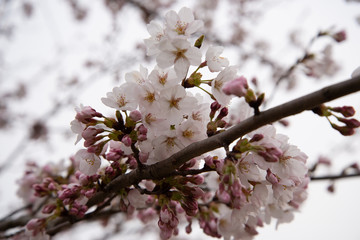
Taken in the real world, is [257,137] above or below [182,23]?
below

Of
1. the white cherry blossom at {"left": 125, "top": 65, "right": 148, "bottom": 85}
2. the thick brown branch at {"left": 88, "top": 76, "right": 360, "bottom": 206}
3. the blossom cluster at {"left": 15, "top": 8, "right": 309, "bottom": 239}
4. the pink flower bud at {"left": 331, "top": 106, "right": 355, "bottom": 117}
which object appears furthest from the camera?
the white cherry blossom at {"left": 125, "top": 65, "right": 148, "bottom": 85}

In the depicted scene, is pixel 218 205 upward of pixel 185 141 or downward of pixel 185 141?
downward

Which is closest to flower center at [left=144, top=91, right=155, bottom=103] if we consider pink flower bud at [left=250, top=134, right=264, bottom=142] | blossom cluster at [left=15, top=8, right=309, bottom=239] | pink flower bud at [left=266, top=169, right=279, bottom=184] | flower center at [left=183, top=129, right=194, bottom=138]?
blossom cluster at [left=15, top=8, right=309, bottom=239]

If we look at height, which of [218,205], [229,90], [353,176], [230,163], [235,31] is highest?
[229,90]

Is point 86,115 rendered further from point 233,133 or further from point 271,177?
point 271,177

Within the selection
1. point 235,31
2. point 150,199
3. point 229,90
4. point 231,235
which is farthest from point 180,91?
point 235,31

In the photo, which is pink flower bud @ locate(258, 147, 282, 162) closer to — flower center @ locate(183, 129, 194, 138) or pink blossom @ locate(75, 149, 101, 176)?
flower center @ locate(183, 129, 194, 138)

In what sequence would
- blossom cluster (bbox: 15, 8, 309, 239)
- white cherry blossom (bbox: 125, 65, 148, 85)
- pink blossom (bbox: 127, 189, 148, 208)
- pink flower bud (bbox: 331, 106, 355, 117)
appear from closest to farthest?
pink flower bud (bbox: 331, 106, 355, 117), blossom cluster (bbox: 15, 8, 309, 239), white cherry blossom (bbox: 125, 65, 148, 85), pink blossom (bbox: 127, 189, 148, 208)

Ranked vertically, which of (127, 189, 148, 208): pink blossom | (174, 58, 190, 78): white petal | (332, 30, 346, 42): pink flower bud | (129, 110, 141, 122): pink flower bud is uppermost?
(174, 58, 190, 78): white petal

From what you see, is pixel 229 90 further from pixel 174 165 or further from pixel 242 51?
pixel 242 51

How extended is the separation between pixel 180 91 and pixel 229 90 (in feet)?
0.81

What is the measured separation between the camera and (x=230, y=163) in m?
1.06

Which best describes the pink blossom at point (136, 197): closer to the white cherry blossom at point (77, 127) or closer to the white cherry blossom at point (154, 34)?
the white cherry blossom at point (77, 127)

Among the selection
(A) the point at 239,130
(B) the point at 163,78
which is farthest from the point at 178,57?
(A) the point at 239,130
